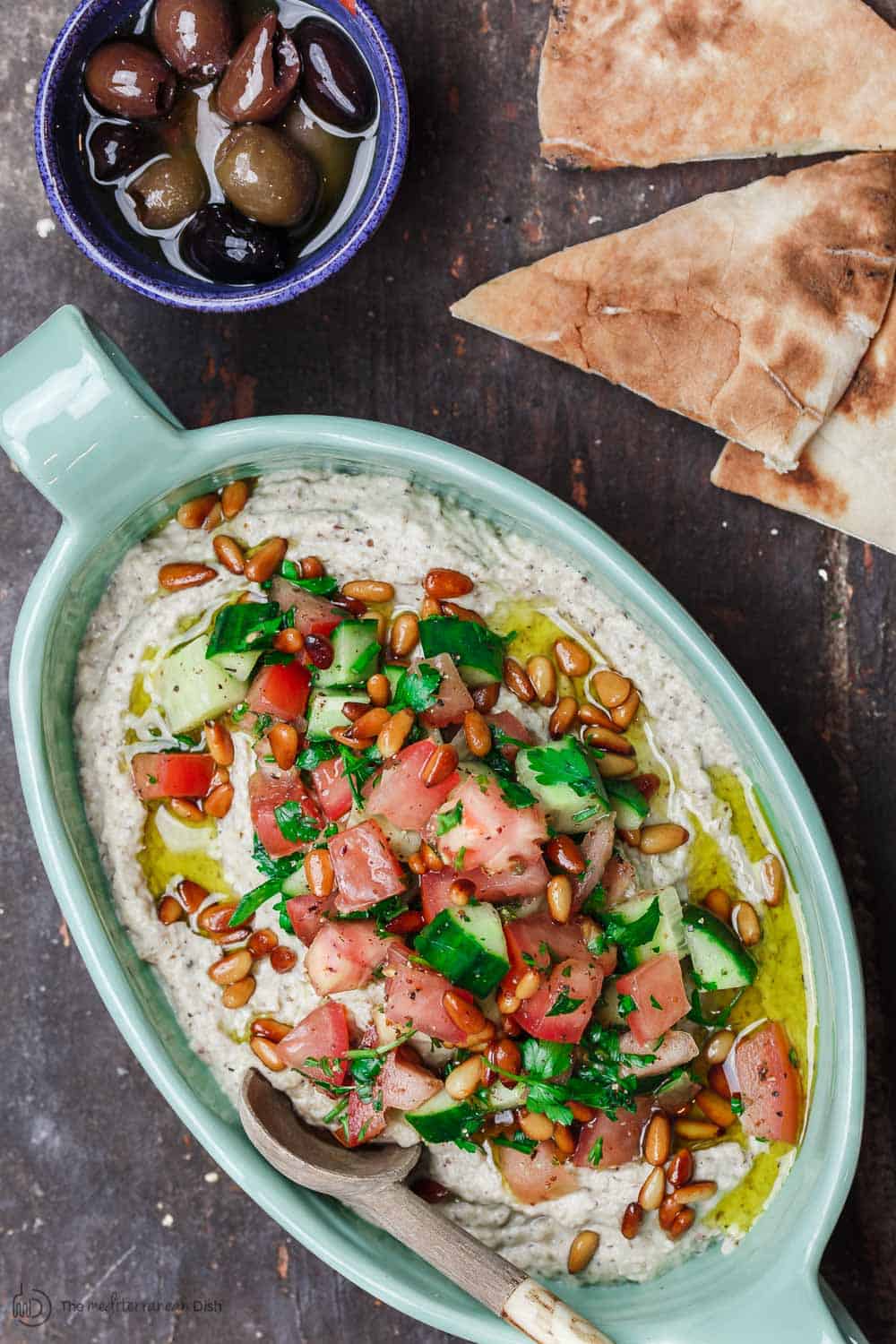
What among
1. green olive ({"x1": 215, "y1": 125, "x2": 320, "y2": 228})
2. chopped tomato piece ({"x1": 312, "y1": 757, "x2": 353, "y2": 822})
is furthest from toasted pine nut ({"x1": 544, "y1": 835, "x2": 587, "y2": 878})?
green olive ({"x1": 215, "y1": 125, "x2": 320, "y2": 228})

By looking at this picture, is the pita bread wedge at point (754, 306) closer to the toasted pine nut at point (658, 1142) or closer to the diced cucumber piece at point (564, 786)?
Answer: the diced cucumber piece at point (564, 786)

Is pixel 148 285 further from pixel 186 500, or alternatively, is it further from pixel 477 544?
pixel 477 544

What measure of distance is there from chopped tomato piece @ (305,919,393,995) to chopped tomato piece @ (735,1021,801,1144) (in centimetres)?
69

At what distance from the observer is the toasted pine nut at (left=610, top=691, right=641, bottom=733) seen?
203 cm

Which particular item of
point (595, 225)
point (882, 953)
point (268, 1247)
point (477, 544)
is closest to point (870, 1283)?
point (882, 953)

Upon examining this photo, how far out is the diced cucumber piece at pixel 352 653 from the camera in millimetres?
1993

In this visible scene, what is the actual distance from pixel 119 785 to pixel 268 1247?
105cm

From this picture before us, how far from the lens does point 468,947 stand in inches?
72.4

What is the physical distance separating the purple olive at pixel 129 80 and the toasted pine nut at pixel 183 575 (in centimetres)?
81

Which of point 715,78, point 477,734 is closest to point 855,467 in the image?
point 715,78

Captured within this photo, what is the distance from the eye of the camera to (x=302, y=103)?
2.08 metres

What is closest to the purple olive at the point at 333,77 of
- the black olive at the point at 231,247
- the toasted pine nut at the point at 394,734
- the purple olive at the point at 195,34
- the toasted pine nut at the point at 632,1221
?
the purple olive at the point at 195,34

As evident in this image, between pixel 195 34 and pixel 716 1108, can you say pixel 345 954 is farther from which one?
pixel 195 34

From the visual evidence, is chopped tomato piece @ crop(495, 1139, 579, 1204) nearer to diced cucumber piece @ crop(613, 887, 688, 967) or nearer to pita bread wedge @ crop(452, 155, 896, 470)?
diced cucumber piece @ crop(613, 887, 688, 967)
